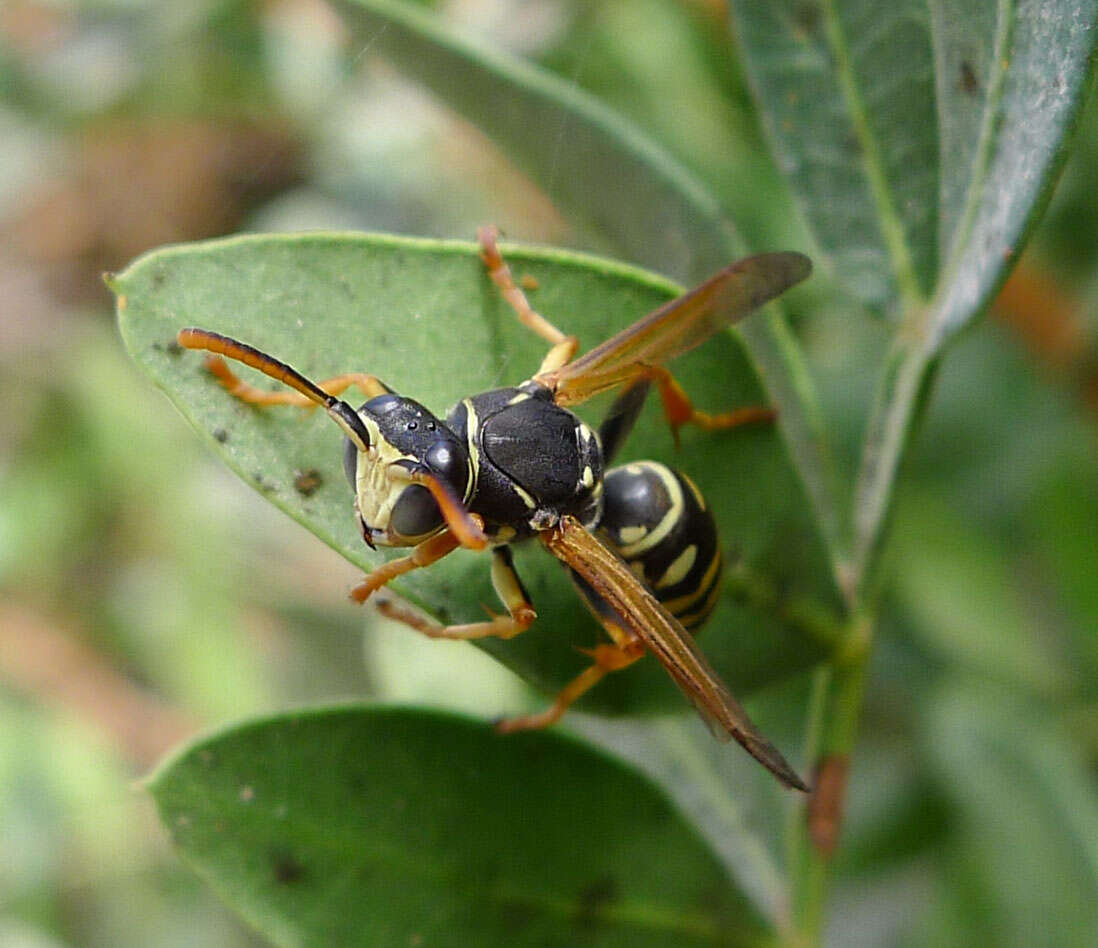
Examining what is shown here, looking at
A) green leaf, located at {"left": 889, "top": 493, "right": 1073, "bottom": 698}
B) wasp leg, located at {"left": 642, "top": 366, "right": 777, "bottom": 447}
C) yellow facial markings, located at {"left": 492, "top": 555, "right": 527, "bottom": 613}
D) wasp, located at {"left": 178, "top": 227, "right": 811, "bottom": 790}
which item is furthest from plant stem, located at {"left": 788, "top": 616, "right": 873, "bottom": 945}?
green leaf, located at {"left": 889, "top": 493, "right": 1073, "bottom": 698}

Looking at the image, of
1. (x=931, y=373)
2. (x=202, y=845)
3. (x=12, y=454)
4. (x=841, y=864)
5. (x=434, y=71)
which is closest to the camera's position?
(x=202, y=845)

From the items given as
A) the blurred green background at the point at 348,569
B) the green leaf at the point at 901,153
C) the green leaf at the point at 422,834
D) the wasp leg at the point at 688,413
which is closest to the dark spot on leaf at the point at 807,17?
the green leaf at the point at 901,153

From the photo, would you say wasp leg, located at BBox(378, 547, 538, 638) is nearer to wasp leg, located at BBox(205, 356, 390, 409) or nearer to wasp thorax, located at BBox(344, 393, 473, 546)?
wasp thorax, located at BBox(344, 393, 473, 546)

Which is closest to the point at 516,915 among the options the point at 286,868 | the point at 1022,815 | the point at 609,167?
the point at 286,868

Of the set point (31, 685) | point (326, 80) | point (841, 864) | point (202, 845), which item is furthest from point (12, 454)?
point (202, 845)

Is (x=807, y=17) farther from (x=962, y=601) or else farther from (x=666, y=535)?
(x=962, y=601)

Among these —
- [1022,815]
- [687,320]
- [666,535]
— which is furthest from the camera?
[1022,815]

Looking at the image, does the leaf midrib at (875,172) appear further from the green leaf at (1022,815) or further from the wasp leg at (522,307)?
the green leaf at (1022,815)

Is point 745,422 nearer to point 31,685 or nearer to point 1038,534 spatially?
point 1038,534
